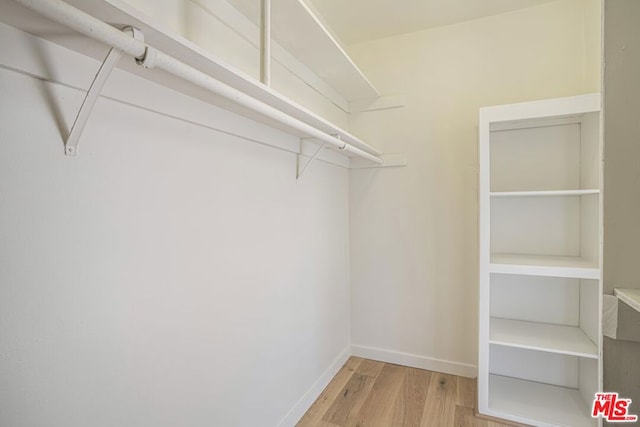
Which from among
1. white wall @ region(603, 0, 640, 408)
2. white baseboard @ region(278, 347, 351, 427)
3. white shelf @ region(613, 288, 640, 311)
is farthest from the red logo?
white baseboard @ region(278, 347, 351, 427)

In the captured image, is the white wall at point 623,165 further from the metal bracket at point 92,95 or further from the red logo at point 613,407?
the metal bracket at point 92,95

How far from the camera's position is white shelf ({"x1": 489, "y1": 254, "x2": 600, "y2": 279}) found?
165cm

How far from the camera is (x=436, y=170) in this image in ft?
7.63

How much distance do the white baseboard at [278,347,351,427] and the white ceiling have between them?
7.92ft

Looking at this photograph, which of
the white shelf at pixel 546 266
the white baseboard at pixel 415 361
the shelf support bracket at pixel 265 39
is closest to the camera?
the shelf support bracket at pixel 265 39

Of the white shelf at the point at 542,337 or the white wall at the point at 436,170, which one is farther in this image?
the white wall at the point at 436,170

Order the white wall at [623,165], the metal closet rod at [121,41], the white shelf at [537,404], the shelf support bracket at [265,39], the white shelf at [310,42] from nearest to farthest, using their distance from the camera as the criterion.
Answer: the metal closet rod at [121,41] < the white wall at [623,165] < the shelf support bracket at [265,39] < the white shelf at [310,42] < the white shelf at [537,404]

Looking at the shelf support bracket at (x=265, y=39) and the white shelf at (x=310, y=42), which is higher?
the white shelf at (x=310, y=42)

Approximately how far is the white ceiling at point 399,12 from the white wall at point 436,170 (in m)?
0.08

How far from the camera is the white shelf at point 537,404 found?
1.75 m

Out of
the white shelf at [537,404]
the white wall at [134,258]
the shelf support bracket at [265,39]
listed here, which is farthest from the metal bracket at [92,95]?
the white shelf at [537,404]

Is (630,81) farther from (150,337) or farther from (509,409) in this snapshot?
(509,409)

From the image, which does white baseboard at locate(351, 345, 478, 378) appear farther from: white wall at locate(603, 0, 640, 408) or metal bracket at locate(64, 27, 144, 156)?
metal bracket at locate(64, 27, 144, 156)

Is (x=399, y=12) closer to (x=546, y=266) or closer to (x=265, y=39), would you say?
(x=265, y=39)
